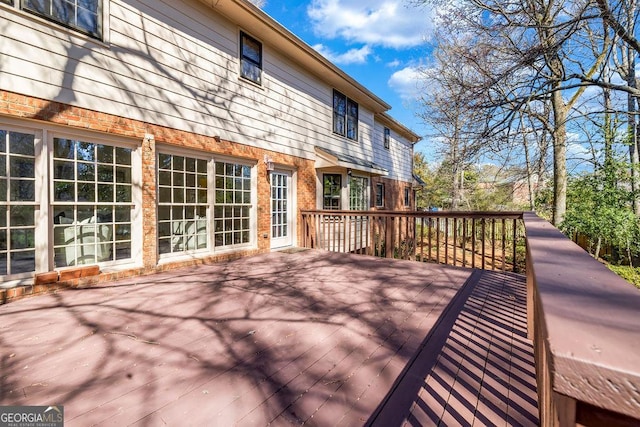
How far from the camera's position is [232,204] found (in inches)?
247

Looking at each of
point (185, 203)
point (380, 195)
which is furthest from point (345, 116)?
point (185, 203)

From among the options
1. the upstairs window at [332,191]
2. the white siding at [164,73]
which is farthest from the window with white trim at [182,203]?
the upstairs window at [332,191]

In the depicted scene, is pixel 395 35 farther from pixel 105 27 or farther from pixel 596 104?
pixel 105 27

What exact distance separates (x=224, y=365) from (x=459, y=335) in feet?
6.76

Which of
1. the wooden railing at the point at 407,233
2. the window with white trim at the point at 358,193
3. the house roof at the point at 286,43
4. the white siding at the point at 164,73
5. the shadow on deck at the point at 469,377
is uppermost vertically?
the house roof at the point at 286,43

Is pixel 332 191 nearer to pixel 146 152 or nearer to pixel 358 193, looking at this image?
pixel 358 193

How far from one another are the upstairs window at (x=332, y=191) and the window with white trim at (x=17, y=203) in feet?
20.8

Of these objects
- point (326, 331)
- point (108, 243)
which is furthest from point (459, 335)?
point (108, 243)

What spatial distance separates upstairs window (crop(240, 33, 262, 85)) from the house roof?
18 centimetres

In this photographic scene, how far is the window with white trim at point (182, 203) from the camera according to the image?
5.15 meters

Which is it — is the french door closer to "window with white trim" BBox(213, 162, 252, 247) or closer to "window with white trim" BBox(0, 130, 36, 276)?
"window with white trim" BBox(213, 162, 252, 247)

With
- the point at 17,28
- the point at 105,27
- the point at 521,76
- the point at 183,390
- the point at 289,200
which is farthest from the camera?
the point at 289,200

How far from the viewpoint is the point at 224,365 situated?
219 centimetres

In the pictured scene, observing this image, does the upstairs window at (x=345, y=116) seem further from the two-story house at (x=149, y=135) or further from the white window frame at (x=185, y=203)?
the white window frame at (x=185, y=203)
